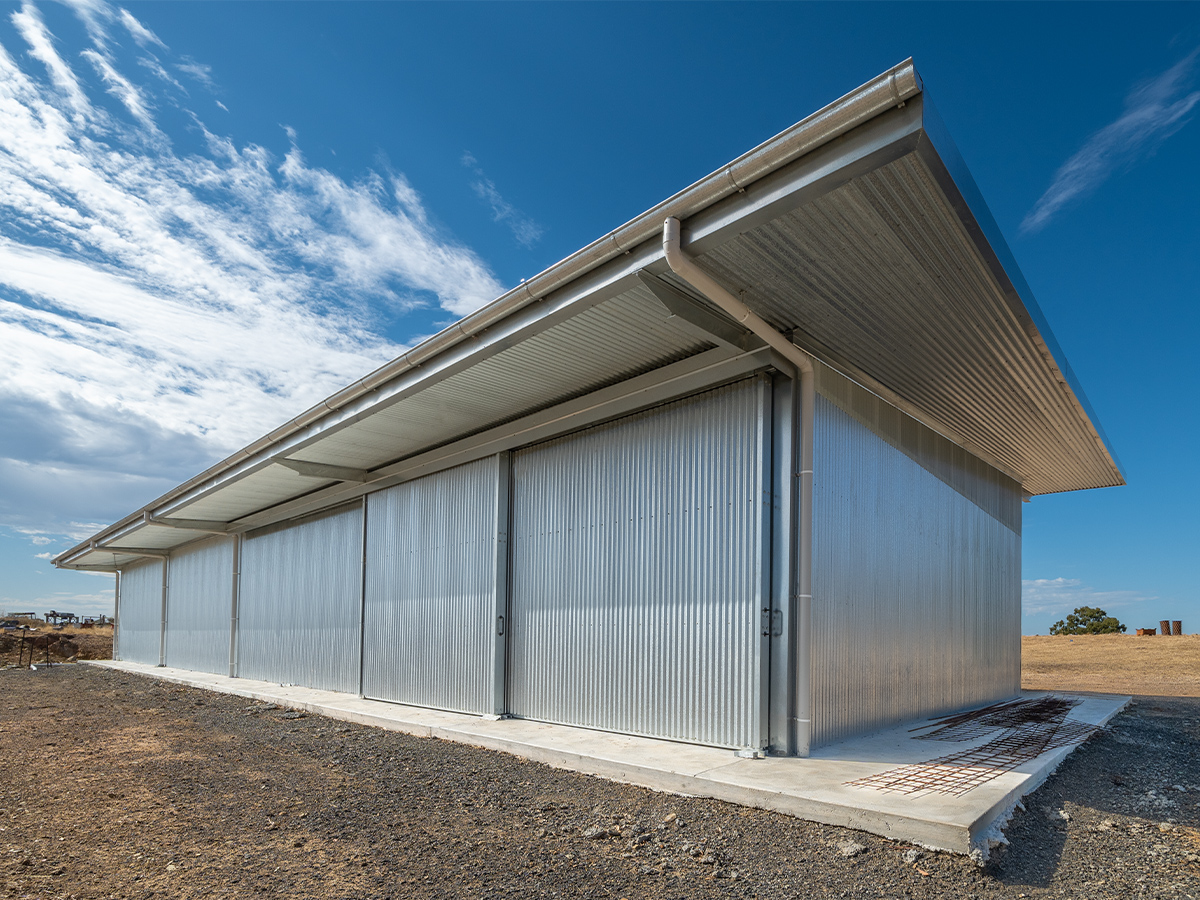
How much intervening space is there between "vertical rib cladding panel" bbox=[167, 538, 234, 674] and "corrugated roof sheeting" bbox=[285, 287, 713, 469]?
11.4m

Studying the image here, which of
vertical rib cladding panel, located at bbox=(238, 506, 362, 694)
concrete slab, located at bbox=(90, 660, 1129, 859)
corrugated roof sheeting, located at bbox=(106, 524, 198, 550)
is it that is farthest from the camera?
corrugated roof sheeting, located at bbox=(106, 524, 198, 550)

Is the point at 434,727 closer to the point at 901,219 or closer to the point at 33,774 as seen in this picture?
the point at 33,774

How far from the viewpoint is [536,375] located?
10203mm

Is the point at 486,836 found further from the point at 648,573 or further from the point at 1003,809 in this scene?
the point at 648,573

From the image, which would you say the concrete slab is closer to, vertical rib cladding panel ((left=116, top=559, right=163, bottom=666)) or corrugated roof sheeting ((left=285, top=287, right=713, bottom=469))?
corrugated roof sheeting ((left=285, top=287, right=713, bottom=469))

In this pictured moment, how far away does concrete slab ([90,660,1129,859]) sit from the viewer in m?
5.60

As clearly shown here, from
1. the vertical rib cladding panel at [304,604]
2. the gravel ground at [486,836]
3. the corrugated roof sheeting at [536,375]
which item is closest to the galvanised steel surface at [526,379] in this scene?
the corrugated roof sheeting at [536,375]

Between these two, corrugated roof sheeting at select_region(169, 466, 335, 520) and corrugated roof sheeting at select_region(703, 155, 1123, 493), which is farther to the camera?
corrugated roof sheeting at select_region(169, 466, 335, 520)

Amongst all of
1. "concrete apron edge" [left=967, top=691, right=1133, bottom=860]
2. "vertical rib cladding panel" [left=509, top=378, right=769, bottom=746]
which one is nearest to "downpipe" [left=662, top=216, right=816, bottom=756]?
"vertical rib cladding panel" [left=509, top=378, right=769, bottom=746]

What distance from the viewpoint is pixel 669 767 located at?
7527 mm

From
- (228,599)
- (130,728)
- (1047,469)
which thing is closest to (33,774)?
(130,728)

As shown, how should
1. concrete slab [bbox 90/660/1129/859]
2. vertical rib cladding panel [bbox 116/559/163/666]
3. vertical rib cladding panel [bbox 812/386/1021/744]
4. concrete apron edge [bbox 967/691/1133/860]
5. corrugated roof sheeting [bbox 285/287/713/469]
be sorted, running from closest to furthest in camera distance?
concrete apron edge [bbox 967/691/1133/860] < concrete slab [bbox 90/660/1129/859] < corrugated roof sheeting [bbox 285/287/713/469] < vertical rib cladding panel [bbox 812/386/1021/744] < vertical rib cladding panel [bbox 116/559/163/666]

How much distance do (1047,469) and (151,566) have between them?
30.8 meters

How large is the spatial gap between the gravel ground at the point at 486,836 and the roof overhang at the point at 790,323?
15.6 feet
